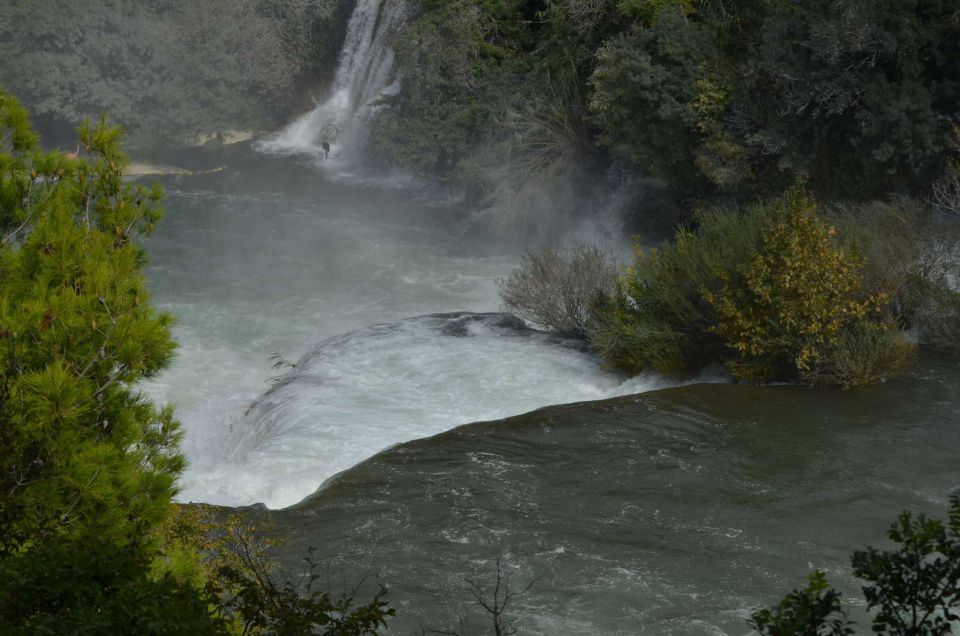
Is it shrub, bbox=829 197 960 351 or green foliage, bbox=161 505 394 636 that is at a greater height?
shrub, bbox=829 197 960 351

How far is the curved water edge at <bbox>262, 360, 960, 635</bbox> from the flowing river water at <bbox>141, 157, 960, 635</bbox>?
0.08ft

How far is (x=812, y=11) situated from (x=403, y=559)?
504 inches

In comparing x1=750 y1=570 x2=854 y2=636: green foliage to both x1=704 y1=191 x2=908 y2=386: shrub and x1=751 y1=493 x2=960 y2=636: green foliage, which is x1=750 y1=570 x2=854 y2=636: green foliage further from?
x1=704 y1=191 x2=908 y2=386: shrub

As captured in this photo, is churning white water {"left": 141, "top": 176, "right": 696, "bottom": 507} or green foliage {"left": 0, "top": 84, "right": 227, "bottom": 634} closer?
green foliage {"left": 0, "top": 84, "right": 227, "bottom": 634}

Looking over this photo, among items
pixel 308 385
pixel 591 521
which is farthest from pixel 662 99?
pixel 591 521

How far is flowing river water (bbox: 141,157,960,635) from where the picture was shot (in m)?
8.71

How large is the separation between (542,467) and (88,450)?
20.2 feet

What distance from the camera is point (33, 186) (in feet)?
23.7

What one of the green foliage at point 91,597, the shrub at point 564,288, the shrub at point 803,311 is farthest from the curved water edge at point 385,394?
the green foliage at point 91,597

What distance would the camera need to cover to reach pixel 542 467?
1113 cm

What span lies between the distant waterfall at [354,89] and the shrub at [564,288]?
1395 cm

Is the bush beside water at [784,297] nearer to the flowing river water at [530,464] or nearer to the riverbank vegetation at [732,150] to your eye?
the riverbank vegetation at [732,150]

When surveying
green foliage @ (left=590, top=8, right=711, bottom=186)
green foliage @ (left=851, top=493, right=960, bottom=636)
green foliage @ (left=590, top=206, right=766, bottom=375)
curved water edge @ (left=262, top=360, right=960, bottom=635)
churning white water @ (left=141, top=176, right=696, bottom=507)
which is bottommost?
churning white water @ (left=141, top=176, right=696, bottom=507)

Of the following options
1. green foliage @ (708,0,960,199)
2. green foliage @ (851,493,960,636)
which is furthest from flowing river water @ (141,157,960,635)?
green foliage @ (708,0,960,199)
